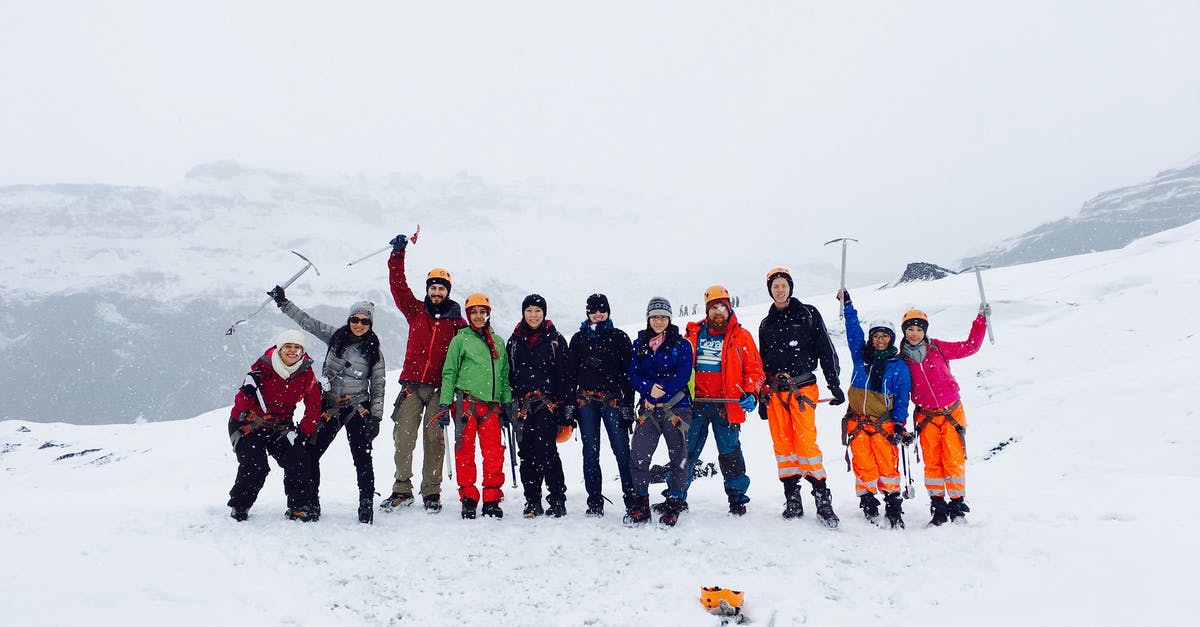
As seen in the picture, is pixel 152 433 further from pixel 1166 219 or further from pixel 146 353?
pixel 1166 219

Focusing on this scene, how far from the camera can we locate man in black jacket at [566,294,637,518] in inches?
291

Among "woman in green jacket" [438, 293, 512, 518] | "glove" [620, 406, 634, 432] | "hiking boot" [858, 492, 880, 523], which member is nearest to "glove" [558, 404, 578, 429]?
"glove" [620, 406, 634, 432]

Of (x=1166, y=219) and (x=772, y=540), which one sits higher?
(x=1166, y=219)

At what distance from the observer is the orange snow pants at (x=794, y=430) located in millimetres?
7000

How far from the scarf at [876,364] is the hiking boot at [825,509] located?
4.58 ft

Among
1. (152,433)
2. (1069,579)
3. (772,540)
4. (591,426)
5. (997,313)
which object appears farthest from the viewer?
(152,433)

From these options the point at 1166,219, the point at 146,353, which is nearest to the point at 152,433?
the point at 146,353

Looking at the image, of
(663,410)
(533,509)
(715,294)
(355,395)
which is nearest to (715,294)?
(715,294)

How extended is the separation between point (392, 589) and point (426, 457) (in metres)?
2.28

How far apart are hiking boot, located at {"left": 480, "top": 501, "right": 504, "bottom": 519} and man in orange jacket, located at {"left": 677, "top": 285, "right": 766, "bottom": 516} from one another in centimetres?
214

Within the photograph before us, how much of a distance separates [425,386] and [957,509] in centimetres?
635

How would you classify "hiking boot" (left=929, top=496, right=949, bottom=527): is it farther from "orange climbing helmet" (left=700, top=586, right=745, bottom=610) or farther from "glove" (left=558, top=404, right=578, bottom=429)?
"glove" (left=558, top=404, right=578, bottom=429)

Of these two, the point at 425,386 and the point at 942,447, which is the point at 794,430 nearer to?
the point at 942,447

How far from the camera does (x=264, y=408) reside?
6.94m
